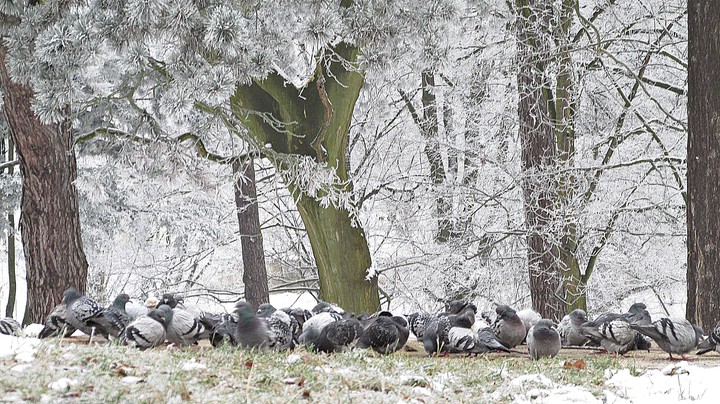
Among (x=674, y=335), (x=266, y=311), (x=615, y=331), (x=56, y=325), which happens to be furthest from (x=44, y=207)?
(x=674, y=335)

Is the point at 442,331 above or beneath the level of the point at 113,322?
beneath

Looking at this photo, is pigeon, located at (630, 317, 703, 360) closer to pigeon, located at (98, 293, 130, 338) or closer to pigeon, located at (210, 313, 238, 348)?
pigeon, located at (210, 313, 238, 348)

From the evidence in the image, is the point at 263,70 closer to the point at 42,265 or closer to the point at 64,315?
the point at 64,315

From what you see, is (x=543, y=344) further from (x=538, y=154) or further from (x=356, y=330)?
(x=538, y=154)

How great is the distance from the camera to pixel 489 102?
43.6 feet

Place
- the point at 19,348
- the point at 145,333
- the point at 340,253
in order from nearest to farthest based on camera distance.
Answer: the point at 19,348
the point at 145,333
the point at 340,253

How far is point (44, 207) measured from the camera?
7.93 metres

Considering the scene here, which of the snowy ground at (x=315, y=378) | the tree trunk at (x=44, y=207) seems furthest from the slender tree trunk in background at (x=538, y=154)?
the tree trunk at (x=44, y=207)

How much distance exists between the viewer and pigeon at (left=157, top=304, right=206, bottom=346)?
6.27 meters

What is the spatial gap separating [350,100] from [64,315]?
4527mm

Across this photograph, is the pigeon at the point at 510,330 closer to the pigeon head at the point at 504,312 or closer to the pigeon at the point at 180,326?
the pigeon head at the point at 504,312

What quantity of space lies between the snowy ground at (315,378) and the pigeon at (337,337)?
656 millimetres

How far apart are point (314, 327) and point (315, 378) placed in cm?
220

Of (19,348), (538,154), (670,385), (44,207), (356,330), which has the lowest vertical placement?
(670,385)
